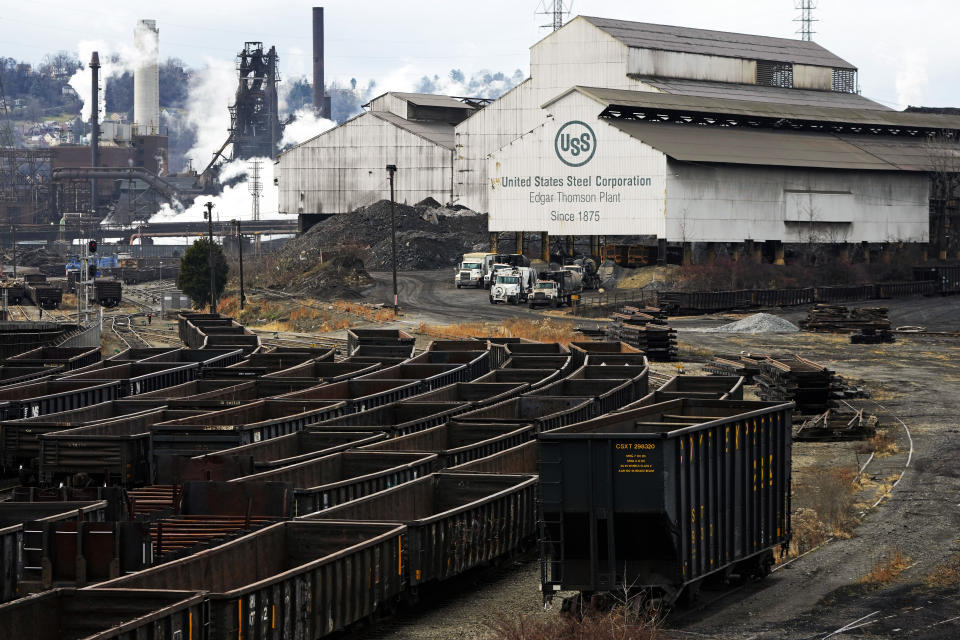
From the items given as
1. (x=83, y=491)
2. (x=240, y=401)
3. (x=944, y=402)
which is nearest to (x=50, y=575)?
(x=83, y=491)

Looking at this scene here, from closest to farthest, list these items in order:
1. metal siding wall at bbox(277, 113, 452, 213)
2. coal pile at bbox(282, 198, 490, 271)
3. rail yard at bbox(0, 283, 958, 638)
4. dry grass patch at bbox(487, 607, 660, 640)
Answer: dry grass patch at bbox(487, 607, 660, 640)
rail yard at bbox(0, 283, 958, 638)
coal pile at bbox(282, 198, 490, 271)
metal siding wall at bbox(277, 113, 452, 213)

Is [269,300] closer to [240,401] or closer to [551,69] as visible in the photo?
[551,69]

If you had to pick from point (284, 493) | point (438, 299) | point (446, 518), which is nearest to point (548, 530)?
point (446, 518)

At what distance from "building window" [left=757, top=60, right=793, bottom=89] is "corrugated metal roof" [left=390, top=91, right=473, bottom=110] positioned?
2638 cm

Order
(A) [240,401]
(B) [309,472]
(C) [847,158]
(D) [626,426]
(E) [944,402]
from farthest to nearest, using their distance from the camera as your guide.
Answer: (C) [847,158]
(E) [944,402]
(A) [240,401]
(B) [309,472]
(D) [626,426]

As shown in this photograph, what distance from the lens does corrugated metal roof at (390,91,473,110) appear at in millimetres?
112438

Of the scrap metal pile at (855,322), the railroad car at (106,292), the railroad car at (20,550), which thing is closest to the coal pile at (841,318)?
the scrap metal pile at (855,322)

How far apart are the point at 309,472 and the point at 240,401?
39.7 ft

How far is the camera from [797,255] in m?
90.5

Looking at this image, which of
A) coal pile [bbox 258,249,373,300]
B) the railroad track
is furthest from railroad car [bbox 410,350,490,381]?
coal pile [bbox 258,249,373,300]

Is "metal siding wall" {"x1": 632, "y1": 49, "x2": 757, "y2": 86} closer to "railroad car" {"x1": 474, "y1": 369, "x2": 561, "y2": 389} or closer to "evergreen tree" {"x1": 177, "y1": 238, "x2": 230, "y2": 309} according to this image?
"evergreen tree" {"x1": 177, "y1": 238, "x2": 230, "y2": 309}

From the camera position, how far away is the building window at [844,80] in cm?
11431

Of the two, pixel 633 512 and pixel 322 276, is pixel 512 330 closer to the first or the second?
pixel 322 276

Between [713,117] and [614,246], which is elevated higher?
[713,117]
